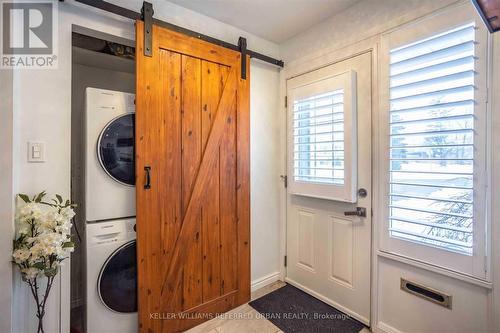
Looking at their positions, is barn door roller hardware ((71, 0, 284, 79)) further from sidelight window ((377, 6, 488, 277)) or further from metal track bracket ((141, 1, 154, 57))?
sidelight window ((377, 6, 488, 277))

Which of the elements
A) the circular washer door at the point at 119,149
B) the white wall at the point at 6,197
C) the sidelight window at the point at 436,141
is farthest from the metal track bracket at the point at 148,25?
the sidelight window at the point at 436,141

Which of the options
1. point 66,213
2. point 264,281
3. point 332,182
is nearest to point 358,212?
point 332,182

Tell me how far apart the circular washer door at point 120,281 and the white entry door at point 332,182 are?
1492mm

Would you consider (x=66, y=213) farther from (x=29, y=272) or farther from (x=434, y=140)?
(x=434, y=140)

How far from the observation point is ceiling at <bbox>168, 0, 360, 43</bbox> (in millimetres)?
1874

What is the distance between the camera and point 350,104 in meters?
1.86

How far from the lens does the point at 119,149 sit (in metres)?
1.67

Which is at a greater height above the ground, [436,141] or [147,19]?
[147,19]

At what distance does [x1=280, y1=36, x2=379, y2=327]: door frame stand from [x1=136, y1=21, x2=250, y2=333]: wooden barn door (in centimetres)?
51

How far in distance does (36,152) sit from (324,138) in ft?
6.64

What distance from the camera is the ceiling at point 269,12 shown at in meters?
1.87

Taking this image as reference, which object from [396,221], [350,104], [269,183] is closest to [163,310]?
[269,183]

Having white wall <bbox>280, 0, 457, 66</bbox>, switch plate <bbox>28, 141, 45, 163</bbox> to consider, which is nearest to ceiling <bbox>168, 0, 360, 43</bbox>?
white wall <bbox>280, 0, 457, 66</bbox>

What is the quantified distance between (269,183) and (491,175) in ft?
5.40
